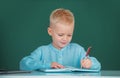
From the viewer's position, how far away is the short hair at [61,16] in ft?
6.38

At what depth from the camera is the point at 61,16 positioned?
1.96m

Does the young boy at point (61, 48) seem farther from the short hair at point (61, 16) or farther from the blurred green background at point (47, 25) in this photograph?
the blurred green background at point (47, 25)

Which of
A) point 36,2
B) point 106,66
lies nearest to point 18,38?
point 36,2

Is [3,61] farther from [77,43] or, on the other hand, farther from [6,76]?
[6,76]

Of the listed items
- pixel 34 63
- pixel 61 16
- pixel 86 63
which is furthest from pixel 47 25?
pixel 86 63

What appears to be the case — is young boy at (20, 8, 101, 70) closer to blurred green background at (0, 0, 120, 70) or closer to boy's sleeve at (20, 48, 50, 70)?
boy's sleeve at (20, 48, 50, 70)

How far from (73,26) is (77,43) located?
7.2 inches

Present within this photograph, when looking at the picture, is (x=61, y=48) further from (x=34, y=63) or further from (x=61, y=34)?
(x=34, y=63)

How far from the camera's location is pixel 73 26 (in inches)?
79.2

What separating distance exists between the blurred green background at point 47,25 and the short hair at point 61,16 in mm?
130

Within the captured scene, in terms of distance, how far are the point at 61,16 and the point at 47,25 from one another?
23 cm

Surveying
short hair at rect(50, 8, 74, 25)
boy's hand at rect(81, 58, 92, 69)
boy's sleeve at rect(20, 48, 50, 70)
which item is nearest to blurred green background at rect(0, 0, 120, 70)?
short hair at rect(50, 8, 74, 25)

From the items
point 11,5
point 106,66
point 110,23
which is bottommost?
point 106,66

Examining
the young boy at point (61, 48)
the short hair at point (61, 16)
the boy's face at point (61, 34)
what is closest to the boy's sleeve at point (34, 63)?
the young boy at point (61, 48)
